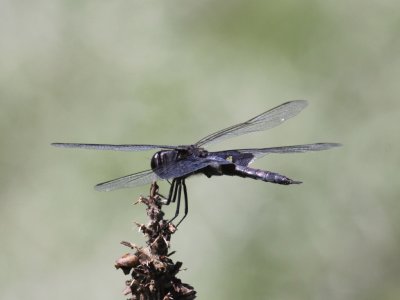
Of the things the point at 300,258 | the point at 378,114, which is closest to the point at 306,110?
the point at 378,114

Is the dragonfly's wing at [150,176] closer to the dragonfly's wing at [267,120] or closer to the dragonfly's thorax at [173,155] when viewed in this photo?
the dragonfly's thorax at [173,155]

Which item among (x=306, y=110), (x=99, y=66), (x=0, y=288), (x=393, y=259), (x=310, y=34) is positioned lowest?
(x=393, y=259)

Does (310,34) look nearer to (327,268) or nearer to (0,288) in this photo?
(327,268)

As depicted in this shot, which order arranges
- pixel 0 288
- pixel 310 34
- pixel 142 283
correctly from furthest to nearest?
pixel 310 34, pixel 0 288, pixel 142 283

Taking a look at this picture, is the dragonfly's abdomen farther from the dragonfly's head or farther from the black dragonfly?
the dragonfly's head

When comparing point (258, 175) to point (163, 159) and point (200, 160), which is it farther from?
point (163, 159)
